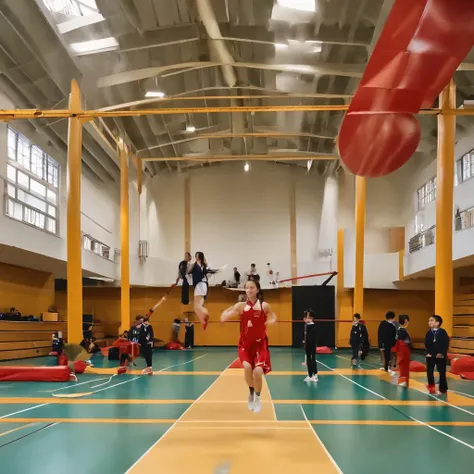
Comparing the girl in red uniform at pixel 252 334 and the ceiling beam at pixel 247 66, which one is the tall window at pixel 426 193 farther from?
the girl in red uniform at pixel 252 334

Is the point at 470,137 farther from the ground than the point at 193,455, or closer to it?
farther from the ground

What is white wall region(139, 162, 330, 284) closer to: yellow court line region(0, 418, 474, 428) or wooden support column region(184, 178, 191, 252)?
wooden support column region(184, 178, 191, 252)

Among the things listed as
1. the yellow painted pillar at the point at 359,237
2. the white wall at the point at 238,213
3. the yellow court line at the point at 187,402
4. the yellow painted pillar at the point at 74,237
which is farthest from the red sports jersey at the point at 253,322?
the white wall at the point at 238,213

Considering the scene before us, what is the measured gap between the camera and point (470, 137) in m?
20.7

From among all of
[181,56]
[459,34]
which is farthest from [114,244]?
[459,34]

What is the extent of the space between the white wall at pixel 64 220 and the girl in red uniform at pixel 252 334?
12494 mm

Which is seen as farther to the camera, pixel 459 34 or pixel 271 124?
pixel 271 124

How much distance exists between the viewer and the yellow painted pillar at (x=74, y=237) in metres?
17.2

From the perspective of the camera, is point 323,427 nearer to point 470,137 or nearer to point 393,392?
point 393,392

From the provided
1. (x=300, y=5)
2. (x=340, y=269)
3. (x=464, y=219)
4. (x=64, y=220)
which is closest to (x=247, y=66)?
(x=300, y=5)

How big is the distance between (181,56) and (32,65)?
18.7 feet

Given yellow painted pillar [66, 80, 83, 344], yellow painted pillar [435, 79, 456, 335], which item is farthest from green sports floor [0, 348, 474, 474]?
yellow painted pillar [435, 79, 456, 335]

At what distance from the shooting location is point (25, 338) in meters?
22.9

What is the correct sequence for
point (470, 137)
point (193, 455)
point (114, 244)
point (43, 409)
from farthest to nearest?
point (114, 244), point (470, 137), point (43, 409), point (193, 455)
